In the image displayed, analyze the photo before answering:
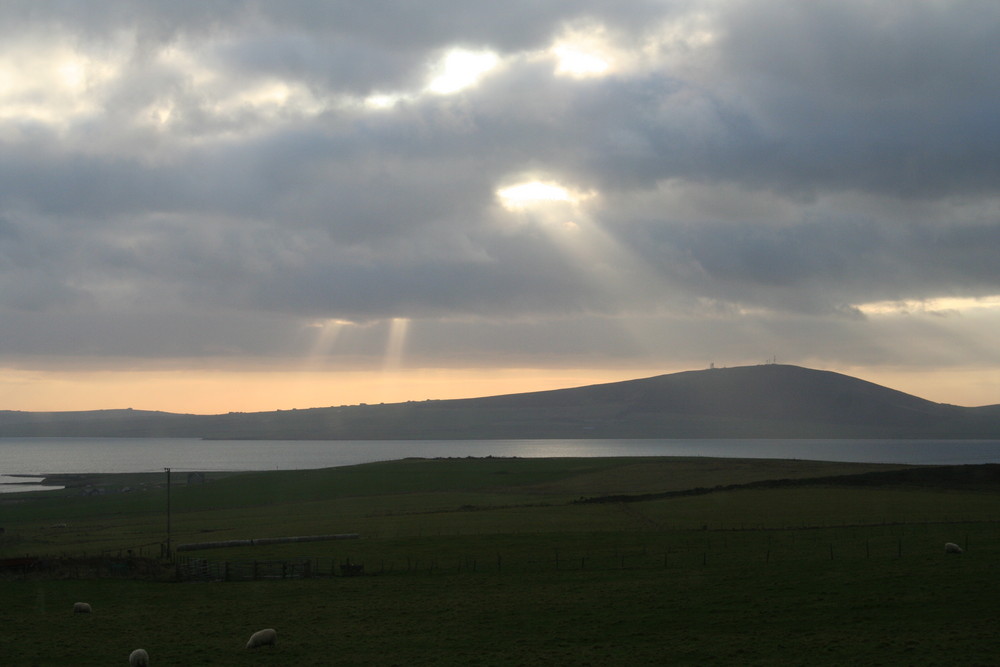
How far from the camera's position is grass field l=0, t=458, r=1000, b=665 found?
2895 cm

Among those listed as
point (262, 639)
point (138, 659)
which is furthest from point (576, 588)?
point (138, 659)

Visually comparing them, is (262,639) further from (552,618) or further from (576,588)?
(576,588)

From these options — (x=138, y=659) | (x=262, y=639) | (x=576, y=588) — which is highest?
(x=138, y=659)

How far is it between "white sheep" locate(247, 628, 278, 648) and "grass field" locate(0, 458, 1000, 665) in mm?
579

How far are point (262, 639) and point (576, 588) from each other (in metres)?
15.3

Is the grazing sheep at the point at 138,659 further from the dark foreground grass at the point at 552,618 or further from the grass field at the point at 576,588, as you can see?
the grass field at the point at 576,588

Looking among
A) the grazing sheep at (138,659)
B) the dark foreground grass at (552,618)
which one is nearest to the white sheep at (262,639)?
the dark foreground grass at (552,618)

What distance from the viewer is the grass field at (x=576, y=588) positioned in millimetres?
28953

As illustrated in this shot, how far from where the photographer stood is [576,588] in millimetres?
39812

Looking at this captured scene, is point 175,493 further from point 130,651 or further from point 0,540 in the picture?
point 130,651

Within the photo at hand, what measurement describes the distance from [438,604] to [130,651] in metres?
12.9

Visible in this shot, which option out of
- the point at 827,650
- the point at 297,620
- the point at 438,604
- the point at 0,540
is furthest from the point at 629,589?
the point at 0,540

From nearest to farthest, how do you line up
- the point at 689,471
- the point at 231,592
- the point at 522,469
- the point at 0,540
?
the point at 231,592, the point at 0,540, the point at 689,471, the point at 522,469

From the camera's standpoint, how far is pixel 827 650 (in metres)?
27.2
